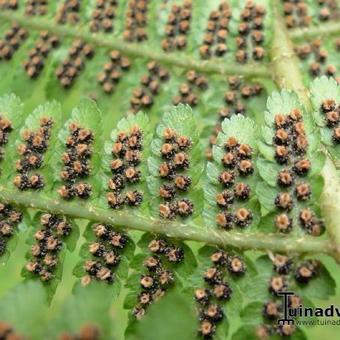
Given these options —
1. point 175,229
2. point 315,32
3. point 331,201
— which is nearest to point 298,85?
point 315,32

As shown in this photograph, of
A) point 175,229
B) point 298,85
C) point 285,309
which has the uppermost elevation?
point 298,85

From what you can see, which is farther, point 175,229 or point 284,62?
point 284,62

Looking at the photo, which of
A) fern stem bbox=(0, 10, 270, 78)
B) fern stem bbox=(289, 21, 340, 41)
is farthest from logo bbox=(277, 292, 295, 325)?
fern stem bbox=(289, 21, 340, 41)

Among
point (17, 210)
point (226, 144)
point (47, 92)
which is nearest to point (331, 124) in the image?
point (226, 144)

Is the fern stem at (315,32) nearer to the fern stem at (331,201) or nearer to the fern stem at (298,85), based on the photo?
the fern stem at (298,85)

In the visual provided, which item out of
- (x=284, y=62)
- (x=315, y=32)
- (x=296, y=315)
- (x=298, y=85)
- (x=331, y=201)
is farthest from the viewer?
(x=315, y=32)

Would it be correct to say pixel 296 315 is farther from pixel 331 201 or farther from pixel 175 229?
pixel 175 229

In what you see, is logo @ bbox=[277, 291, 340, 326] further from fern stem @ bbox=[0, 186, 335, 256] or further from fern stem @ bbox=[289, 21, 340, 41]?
fern stem @ bbox=[289, 21, 340, 41]
